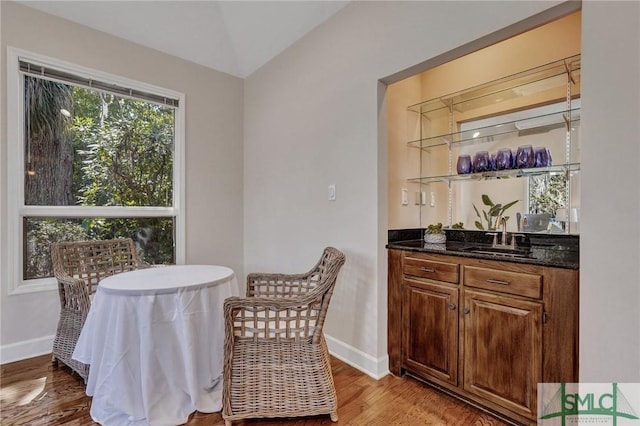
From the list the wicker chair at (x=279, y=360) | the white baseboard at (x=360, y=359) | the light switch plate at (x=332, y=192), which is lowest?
the white baseboard at (x=360, y=359)

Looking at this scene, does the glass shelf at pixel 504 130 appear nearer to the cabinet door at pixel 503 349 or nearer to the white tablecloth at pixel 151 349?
the cabinet door at pixel 503 349

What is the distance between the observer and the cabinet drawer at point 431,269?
70.2 inches

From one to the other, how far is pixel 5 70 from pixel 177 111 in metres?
1.19

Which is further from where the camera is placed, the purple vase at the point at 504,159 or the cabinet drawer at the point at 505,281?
the purple vase at the point at 504,159

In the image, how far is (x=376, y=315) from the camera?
6.89 feet

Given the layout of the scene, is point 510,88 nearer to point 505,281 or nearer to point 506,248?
point 506,248

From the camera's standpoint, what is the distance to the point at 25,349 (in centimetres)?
232

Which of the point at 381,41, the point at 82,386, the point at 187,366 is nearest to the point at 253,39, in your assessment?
the point at 381,41

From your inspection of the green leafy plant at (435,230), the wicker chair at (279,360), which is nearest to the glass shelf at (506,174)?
the green leafy plant at (435,230)

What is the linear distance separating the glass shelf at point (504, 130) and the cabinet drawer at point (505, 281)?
1.10 metres

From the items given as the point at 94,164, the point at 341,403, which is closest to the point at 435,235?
the point at 341,403

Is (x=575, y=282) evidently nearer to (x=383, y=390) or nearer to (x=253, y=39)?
(x=383, y=390)

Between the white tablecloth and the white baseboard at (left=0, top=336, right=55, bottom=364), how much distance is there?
104 cm

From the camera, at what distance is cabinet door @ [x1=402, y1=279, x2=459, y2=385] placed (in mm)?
1792
